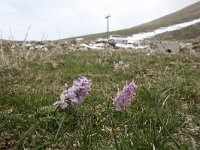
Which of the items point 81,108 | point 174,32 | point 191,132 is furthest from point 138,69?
point 174,32

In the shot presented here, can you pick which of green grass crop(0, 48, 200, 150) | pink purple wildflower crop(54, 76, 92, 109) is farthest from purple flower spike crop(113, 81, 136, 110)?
pink purple wildflower crop(54, 76, 92, 109)

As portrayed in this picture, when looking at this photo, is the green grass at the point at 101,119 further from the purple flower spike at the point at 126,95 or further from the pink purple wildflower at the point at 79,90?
the pink purple wildflower at the point at 79,90

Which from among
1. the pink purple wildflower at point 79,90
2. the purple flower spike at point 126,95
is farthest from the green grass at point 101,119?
the pink purple wildflower at point 79,90

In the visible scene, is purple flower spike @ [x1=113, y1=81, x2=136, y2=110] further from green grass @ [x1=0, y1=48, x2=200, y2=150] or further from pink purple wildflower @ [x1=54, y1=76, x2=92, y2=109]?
pink purple wildflower @ [x1=54, y1=76, x2=92, y2=109]

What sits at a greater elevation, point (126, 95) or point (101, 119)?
point (126, 95)

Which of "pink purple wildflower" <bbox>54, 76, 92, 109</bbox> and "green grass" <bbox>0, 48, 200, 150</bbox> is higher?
"pink purple wildflower" <bbox>54, 76, 92, 109</bbox>

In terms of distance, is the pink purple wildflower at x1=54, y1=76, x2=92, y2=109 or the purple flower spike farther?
the pink purple wildflower at x1=54, y1=76, x2=92, y2=109

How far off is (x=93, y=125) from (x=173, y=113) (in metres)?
1.02

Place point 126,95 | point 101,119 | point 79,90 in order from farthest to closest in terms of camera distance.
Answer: point 101,119
point 79,90
point 126,95

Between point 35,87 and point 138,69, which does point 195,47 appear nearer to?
point 138,69

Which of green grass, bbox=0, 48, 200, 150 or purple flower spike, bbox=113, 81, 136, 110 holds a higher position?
purple flower spike, bbox=113, 81, 136, 110

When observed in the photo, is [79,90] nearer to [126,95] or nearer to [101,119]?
[126,95]

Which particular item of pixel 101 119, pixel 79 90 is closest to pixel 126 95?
pixel 79 90

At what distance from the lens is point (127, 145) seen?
12.8ft
